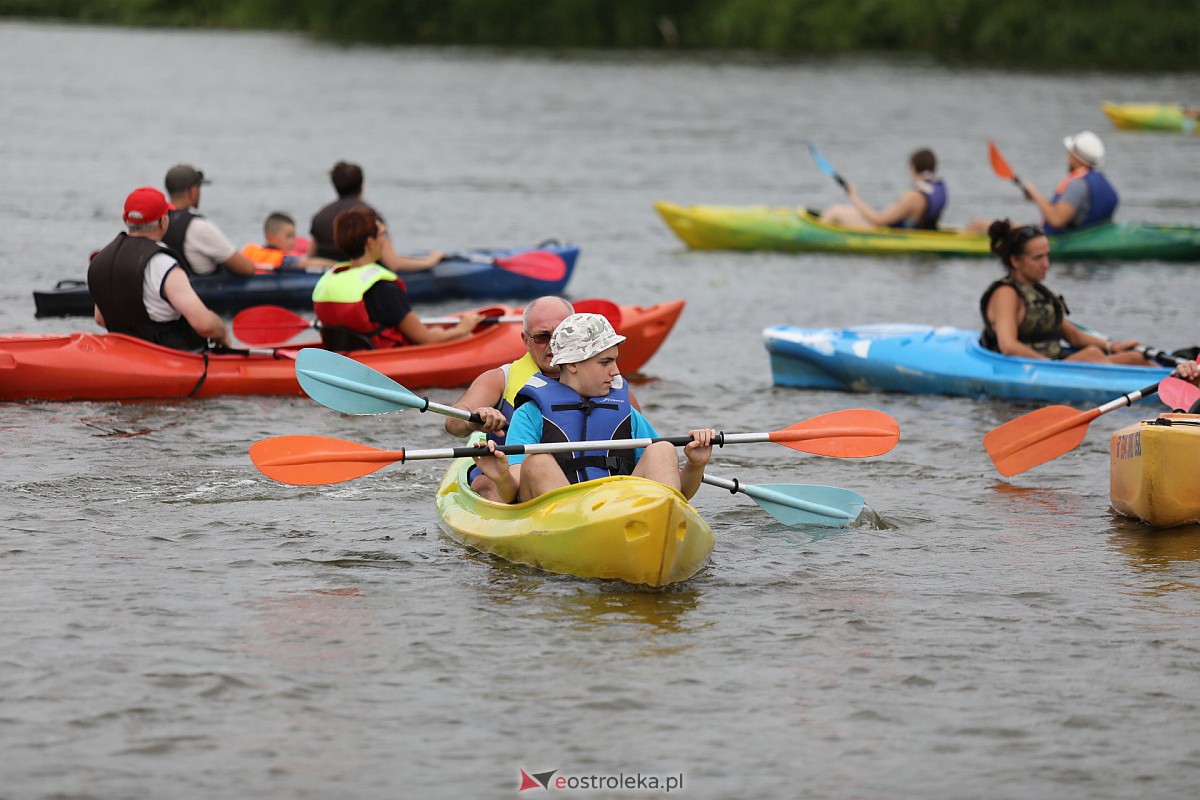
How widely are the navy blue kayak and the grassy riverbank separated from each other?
98.8ft

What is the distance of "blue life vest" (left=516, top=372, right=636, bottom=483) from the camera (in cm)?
644

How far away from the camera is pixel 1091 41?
42000 mm

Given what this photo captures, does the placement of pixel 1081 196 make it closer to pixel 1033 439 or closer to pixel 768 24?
pixel 1033 439

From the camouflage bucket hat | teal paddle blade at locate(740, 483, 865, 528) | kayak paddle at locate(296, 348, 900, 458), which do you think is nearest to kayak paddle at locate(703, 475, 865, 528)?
teal paddle blade at locate(740, 483, 865, 528)

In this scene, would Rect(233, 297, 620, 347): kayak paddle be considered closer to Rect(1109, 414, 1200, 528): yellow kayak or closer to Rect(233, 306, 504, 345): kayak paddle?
Rect(233, 306, 504, 345): kayak paddle

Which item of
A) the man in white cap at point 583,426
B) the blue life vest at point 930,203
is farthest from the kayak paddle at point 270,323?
the blue life vest at point 930,203

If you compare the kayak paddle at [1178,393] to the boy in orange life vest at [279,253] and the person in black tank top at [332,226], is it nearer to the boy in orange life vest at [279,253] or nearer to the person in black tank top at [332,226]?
the person in black tank top at [332,226]

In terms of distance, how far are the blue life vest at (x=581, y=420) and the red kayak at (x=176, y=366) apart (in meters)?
3.19

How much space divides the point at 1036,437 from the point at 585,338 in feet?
9.21

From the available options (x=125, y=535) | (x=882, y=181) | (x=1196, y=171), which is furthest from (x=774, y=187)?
(x=125, y=535)

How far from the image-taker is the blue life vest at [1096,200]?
49.5ft

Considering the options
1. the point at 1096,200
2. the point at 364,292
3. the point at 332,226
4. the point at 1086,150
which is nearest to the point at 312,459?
the point at 364,292

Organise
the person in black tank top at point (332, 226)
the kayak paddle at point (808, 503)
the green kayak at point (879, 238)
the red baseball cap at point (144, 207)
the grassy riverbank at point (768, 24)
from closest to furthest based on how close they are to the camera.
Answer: the kayak paddle at point (808, 503)
the red baseball cap at point (144, 207)
the person in black tank top at point (332, 226)
the green kayak at point (879, 238)
the grassy riverbank at point (768, 24)

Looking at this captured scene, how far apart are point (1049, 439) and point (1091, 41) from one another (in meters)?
36.5
